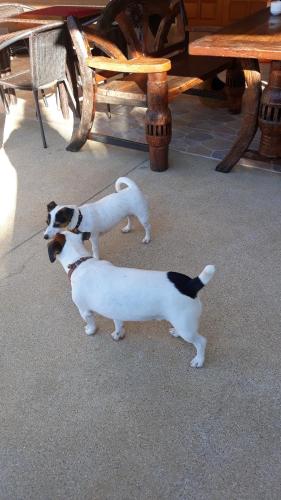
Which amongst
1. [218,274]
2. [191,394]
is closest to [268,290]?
[218,274]

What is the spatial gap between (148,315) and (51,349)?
21.5 inches

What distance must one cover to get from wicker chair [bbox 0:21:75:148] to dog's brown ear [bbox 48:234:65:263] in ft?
7.13

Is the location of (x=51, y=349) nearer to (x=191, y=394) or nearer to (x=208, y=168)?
(x=191, y=394)

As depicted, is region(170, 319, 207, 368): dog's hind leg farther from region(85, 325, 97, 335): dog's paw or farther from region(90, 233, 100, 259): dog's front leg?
region(90, 233, 100, 259): dog's front leg

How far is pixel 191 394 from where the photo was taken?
1514 mm

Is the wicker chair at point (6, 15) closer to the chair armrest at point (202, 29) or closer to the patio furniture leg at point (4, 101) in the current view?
the patio furniture leg at point (4, 101)

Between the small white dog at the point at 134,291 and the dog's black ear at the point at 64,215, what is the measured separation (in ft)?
0.69

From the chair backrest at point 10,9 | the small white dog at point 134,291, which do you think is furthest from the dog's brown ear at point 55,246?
the chair backrest at point 10,9

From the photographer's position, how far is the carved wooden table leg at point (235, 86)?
3646mm

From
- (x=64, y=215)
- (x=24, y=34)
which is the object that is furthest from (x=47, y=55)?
(x=64, y=215)

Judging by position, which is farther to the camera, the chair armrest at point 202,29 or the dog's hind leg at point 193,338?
the chair armrest at point 202,29

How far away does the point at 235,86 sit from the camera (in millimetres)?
3789

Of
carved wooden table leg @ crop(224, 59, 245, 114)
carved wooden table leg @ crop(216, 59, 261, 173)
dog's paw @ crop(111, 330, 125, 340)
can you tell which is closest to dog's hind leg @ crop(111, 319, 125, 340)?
dog's paw @ crop(111, 330, 125, 340)

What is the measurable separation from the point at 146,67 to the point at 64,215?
4.31ft
